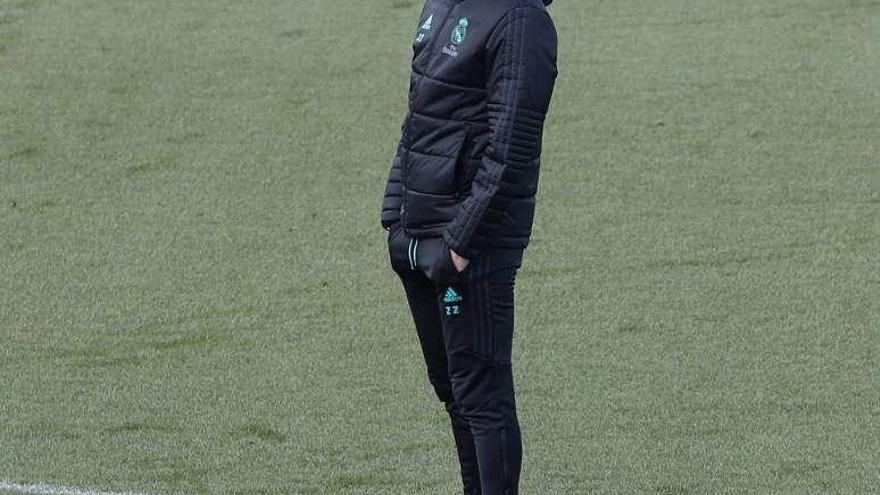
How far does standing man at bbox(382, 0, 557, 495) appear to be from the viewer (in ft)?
12.7

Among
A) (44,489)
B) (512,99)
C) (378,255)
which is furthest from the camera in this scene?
(378,255)

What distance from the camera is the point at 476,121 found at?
397cm

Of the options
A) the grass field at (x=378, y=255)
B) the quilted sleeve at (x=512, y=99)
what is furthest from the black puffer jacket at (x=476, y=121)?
the grass field at (x=378, y=255)

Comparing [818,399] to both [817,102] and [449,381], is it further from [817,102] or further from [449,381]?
[817,102]

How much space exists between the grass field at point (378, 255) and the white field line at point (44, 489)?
0.15ft

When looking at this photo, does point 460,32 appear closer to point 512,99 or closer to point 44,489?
point 512,99

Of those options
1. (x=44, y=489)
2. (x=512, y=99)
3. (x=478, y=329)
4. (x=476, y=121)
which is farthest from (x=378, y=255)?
(x=512, y=99)

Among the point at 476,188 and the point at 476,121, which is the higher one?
the point at 476,121

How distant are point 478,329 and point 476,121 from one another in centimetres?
51

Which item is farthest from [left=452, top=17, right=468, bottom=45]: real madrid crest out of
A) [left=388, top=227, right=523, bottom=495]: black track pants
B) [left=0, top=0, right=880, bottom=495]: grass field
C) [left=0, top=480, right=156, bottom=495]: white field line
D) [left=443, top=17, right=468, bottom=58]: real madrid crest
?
[left=0, top=480, right=156, bottom=495]: white field line

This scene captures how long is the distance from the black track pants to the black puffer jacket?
0.19 feet

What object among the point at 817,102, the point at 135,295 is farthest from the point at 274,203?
the point at 817,102

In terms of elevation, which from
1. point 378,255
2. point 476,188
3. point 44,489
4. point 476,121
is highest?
point 476,121

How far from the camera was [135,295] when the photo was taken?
22.0 feet
